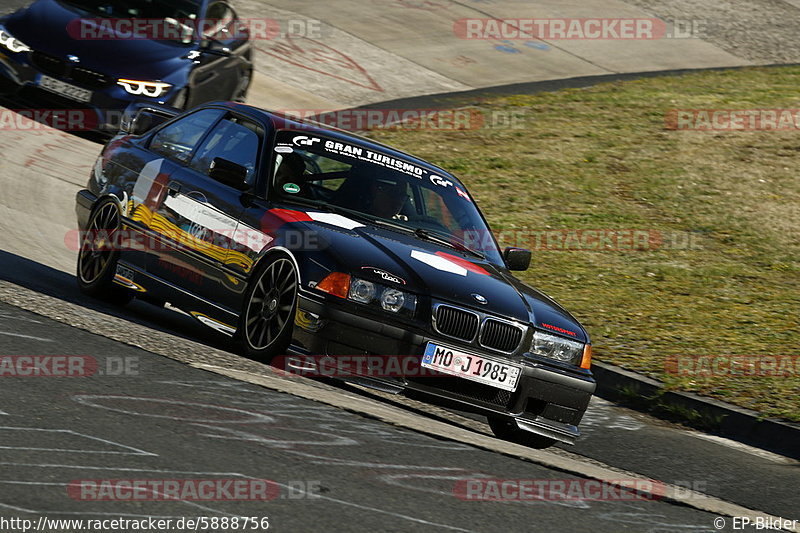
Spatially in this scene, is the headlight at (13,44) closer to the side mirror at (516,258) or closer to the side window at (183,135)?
the side window at (183,135)

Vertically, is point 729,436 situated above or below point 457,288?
below

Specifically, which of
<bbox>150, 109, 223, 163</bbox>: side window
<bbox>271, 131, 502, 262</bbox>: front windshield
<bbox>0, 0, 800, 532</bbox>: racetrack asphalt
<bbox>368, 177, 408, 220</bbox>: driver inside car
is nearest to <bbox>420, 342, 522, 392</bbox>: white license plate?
<bbox>0, 0, 800, 532</bbox>: racetrack asphalt

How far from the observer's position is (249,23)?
849 inches

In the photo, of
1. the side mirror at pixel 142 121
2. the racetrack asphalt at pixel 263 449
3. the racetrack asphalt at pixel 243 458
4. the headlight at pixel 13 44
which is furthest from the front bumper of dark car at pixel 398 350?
the headlight at pixel 13 44

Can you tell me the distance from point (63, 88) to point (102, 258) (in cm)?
501

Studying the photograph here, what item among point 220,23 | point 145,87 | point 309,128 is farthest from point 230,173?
point 220,23

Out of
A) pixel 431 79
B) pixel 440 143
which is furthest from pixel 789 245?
pixel 431 79

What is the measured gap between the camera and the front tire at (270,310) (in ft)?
23.1

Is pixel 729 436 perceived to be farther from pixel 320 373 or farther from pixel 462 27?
pixel 462 27

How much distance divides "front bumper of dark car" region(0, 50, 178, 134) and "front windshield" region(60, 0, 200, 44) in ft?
3.63

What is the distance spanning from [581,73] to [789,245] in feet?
27.9

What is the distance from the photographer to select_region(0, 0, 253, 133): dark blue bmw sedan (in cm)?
1326

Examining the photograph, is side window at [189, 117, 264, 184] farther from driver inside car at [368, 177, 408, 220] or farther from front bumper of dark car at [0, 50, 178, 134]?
front bumper of dark car at [0, 50, 178, 134]

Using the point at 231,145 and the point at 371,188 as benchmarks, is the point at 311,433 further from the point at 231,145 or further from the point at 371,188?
the point at 231,145
